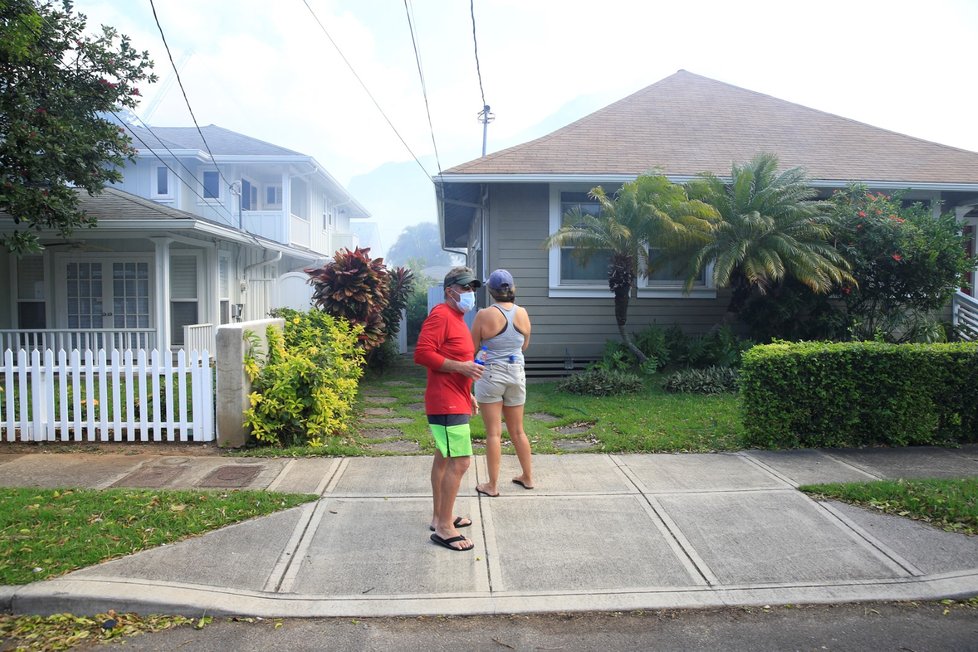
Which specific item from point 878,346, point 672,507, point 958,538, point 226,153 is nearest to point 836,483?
point 958,538

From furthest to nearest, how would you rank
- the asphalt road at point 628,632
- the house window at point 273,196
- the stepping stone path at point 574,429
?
the house window at point 273,196 < the stepping stone path at point 574,429 < the asphalt road at point 628,632

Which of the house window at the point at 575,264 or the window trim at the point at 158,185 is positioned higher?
the window trim at the point at 158,185

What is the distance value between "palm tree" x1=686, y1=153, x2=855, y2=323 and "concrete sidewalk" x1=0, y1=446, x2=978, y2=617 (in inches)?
154

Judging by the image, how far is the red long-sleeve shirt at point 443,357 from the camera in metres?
4.43

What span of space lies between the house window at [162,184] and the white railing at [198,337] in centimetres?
911

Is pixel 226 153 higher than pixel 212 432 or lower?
higher

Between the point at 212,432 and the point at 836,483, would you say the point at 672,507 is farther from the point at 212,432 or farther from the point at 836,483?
the point at 212,432

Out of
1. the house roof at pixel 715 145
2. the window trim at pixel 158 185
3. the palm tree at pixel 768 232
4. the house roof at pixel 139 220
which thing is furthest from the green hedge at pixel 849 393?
the window trim at pixel 158 185

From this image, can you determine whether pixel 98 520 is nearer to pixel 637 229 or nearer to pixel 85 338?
pixel 637 229

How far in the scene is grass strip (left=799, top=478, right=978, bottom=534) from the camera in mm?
4973

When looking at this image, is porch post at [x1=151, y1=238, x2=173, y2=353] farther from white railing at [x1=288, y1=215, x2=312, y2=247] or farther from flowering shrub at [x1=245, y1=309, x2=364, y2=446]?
white railing at [x1=288, y1=215, x2=312, y2=247]

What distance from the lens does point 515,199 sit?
38.0 ft

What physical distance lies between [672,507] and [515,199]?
7.22m

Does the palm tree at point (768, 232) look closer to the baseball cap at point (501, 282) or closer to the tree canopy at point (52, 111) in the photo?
the baseball cap at point (501, 282)
